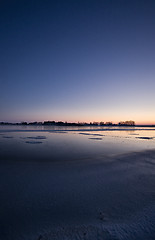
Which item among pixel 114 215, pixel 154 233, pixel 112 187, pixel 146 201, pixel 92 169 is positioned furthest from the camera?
pixel 92 169

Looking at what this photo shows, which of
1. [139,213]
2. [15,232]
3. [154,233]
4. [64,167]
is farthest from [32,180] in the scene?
[154,233]

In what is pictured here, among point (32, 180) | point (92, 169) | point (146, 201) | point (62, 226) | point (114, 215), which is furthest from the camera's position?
point (92, 169)

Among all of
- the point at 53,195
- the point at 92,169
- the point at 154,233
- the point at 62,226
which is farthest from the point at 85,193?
the point at 92,169

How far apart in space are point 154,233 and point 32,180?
2823mm

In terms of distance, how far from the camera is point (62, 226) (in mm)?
2047

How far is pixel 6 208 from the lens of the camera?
7.93 feet

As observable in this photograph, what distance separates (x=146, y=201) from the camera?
2697mm

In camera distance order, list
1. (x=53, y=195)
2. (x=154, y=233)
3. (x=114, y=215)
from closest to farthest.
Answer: (x=154, y=233) → (x=114, y=215) → (x=53, y=195)

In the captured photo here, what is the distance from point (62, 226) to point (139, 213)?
129 cm

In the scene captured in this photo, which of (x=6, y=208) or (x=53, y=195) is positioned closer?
(x=6, y=208)

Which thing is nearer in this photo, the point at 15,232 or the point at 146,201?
the point at 15,232

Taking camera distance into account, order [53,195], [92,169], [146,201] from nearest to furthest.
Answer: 1. [146,201]
2. [53,195]
3. [92,169]

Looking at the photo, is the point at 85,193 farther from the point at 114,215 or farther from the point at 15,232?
the point at 15,232

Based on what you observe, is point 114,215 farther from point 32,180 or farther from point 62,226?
point 32,180
